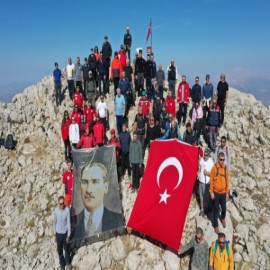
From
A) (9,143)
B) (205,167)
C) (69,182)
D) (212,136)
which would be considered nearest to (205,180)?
(205,167)

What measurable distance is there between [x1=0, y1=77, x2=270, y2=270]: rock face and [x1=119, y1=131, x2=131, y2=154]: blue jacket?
2.65 m

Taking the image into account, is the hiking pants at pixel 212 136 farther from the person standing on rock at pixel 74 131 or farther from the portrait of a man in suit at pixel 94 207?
the person standing on rock at pixel 74 131

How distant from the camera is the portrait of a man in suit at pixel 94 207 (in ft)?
43.7

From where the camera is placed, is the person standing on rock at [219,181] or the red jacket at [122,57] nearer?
the person standing on rock at [219,181]

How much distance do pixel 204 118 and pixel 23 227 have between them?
1311cm

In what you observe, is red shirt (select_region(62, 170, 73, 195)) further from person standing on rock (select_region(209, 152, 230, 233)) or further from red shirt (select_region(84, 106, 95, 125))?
person standing on rock (select_region(209, 152, 230, 233))

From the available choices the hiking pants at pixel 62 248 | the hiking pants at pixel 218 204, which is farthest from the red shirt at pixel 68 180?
the hiking pants at pixel 218 204

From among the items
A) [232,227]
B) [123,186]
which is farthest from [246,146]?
[123,186]

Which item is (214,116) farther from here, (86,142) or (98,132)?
(86,142)

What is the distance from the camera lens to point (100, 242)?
45.2ft

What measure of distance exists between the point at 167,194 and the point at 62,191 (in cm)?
782

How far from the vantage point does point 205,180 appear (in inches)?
504

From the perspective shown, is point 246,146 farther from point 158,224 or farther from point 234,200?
point 158,224

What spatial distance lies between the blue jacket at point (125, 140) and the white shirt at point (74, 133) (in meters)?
3.23
